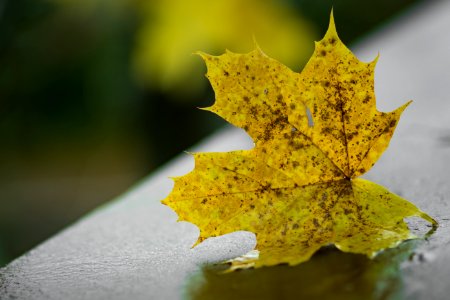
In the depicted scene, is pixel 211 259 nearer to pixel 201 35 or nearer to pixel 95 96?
pixel 201 35

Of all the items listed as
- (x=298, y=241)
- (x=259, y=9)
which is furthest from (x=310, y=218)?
(x=259, y=9)

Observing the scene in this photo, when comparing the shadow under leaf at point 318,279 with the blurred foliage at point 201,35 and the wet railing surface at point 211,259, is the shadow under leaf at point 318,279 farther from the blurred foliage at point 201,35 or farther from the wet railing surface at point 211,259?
the blurred foliage at point 201,35

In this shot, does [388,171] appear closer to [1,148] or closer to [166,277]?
[166,277]

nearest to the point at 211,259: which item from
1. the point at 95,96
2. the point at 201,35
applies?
the point at 201,35

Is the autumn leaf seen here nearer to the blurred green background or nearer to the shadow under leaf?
the shadow under leaf

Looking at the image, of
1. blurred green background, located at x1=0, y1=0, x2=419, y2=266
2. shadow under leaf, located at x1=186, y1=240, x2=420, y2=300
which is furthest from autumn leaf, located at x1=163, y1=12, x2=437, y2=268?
blurred green background, located at x1=0, y1=0, x2=419, y2=266

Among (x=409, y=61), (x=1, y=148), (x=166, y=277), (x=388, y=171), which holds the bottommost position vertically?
(x=166, y=277)
